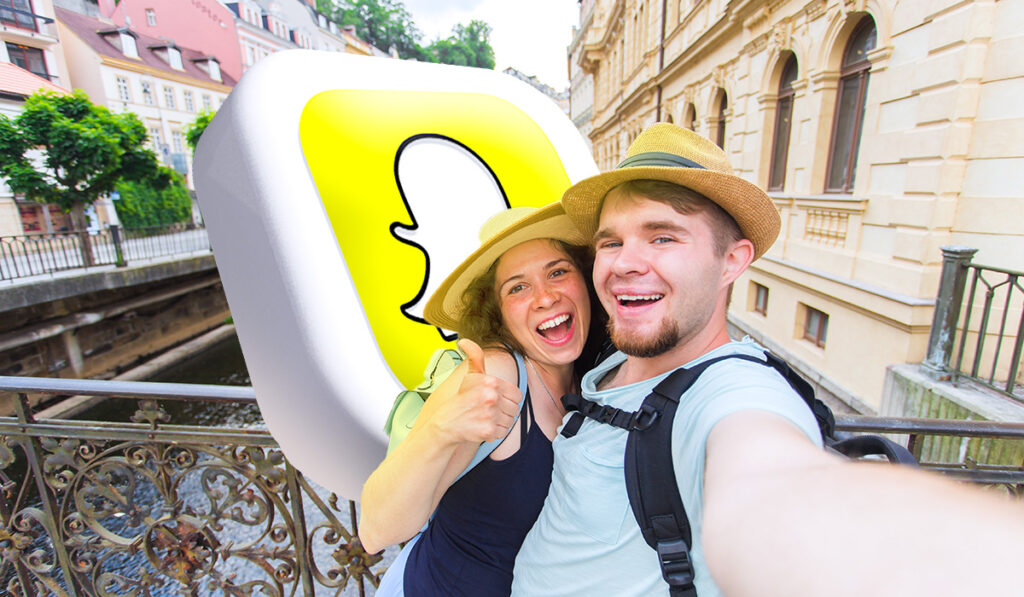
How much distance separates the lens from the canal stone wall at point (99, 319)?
8211mm

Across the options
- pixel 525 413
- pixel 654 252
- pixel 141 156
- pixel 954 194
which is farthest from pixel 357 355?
pixel 141 156

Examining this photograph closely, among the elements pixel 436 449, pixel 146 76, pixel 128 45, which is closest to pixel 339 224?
pixel 436 449

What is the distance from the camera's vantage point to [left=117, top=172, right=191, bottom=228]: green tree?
56.1ft

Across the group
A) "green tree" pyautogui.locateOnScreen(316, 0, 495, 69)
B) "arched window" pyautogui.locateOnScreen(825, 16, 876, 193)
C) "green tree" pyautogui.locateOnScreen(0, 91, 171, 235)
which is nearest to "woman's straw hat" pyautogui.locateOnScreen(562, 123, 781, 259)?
"arched window" pyautogui.locateOnScreen(825, 16, 876, 193)

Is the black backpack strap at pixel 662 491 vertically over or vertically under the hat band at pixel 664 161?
under

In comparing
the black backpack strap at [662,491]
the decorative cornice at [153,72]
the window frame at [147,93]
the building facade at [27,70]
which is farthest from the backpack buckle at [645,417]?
the window frame at [147,93]

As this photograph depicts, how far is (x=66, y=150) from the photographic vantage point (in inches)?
394

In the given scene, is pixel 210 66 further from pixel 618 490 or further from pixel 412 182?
pixel 618 490

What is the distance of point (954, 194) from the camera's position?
13.4ft

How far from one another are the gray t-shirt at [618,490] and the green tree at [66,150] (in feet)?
42.9

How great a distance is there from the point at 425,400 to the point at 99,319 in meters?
11.9

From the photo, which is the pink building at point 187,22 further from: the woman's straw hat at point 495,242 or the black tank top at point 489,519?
the black tank top at point 489,519

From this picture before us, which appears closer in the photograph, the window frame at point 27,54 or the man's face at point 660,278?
the man's face at point 660,278

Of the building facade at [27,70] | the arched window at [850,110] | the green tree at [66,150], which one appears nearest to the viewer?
the arched window at [850,110]
